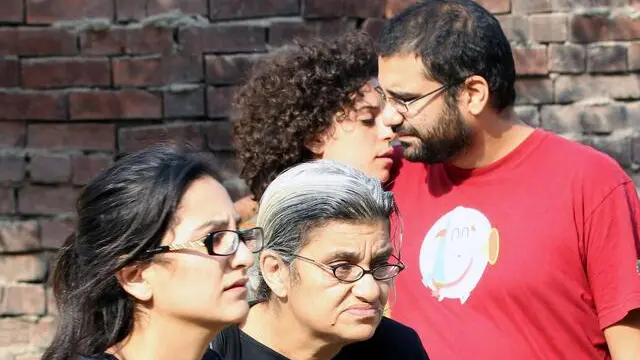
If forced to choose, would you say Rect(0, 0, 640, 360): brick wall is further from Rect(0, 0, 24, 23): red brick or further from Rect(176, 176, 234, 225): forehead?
Rect(176, 176, 234, 225): forehead

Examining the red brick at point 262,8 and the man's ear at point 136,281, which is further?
the red brick at point 262,8

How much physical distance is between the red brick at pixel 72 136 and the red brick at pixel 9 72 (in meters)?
0.17

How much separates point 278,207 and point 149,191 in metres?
0.46

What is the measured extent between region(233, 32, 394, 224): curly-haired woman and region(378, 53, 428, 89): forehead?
0.21 m

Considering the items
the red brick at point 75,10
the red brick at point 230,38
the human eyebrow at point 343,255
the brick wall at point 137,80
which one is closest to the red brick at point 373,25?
the brick wall at point 137,80

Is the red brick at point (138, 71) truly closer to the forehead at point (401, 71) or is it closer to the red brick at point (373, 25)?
the red brick at point (373, 25)

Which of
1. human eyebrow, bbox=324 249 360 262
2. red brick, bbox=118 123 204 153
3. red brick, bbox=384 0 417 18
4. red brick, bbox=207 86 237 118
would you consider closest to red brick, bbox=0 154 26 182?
red brick, bbox=118 123 204 153

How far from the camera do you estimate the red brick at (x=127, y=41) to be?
4.48 meters

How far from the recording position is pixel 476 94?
360 cm

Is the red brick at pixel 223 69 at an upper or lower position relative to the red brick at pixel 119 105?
upper

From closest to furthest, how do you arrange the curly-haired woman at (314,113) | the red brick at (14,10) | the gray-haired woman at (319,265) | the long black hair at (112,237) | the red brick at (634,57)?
the long black hair at (112,237) < the gray-haired woman at (319,265) < the curly-haired woman at (314,113) < the red brick at (634,57) < the red brick at (14,10)

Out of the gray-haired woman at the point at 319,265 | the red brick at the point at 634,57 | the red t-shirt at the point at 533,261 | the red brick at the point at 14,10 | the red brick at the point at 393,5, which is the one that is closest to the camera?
the gray-haired woman at the point at 319,265

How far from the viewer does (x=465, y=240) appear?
3.47m

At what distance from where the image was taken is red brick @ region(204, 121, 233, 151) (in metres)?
4.48
